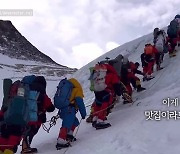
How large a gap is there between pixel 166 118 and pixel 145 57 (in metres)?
5.19

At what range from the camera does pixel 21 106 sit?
794 cm

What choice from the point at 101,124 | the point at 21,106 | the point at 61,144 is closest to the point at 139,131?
the point at 101,124

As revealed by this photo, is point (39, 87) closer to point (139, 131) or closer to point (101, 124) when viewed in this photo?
point (101, 124)

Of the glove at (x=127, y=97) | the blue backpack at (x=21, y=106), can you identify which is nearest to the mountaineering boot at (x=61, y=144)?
the blue backpack at (x=21, y=106)

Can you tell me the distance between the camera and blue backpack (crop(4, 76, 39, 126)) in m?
7.91

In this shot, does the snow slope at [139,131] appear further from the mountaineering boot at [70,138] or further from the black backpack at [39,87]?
the black backpack at [39,87]

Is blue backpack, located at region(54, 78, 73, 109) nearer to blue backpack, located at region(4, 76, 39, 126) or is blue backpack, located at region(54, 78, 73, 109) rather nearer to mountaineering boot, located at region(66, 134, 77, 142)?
blue backpack, located at region(4, 76, 39, 126)

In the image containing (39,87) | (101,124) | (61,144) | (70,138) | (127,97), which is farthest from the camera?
(127,97)

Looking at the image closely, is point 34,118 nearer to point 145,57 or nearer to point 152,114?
point 152,114

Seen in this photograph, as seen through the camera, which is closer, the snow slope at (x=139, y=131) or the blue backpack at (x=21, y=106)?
the snow slope at (x=139, y=131)

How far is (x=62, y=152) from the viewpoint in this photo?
8.05 metres

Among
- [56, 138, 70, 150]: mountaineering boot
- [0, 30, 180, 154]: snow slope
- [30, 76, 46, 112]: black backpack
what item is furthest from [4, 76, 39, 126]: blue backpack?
[0, 30, 180, 154]: snow slope

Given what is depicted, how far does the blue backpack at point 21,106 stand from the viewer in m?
7.91

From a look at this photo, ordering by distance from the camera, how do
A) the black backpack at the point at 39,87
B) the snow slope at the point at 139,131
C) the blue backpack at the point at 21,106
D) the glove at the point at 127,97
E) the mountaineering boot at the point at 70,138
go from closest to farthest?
1. the snow slope at the point at 139,131
2. the blue backpack at the point at 21,106
3. the black backpack at the point at 39,87
4. the mountaineering boot at the point at 70,138
5. the glove at the point at 127,97
